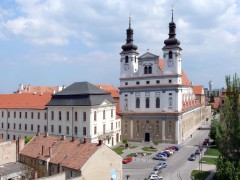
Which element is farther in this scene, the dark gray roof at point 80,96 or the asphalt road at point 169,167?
the dark gray roof at point 80,96

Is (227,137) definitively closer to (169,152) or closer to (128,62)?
(169,152)

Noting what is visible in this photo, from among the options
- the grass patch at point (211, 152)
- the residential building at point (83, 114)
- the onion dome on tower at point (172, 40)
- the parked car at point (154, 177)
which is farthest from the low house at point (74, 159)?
the onion dome on tower at point (172, 40)

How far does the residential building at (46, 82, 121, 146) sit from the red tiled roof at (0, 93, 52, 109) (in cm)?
→ 526

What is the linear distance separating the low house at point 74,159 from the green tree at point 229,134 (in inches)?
479

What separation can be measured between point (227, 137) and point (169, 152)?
55.8 feet

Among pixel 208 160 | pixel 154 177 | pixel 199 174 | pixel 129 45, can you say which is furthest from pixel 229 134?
pixel 129 45

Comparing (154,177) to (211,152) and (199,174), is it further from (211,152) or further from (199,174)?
(211,152)

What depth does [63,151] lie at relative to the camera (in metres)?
34.4

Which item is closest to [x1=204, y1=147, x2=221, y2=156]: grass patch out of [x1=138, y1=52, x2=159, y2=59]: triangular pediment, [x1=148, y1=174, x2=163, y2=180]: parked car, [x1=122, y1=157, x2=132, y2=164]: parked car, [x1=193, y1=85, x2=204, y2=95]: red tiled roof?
[x1=122, y1=157, x2=132, y2=164]: parked car

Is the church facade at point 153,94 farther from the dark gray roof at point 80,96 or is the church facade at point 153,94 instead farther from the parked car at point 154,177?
the parked car at point 154,177

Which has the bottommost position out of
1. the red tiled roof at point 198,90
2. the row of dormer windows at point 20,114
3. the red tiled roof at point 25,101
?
the row of dormer windows at point 20,114

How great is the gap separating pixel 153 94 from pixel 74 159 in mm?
34363

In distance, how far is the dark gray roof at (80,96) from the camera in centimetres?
5494

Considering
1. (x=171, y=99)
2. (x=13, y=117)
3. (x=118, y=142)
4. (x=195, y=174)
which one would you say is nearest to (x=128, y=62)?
(x=171, y=99)
